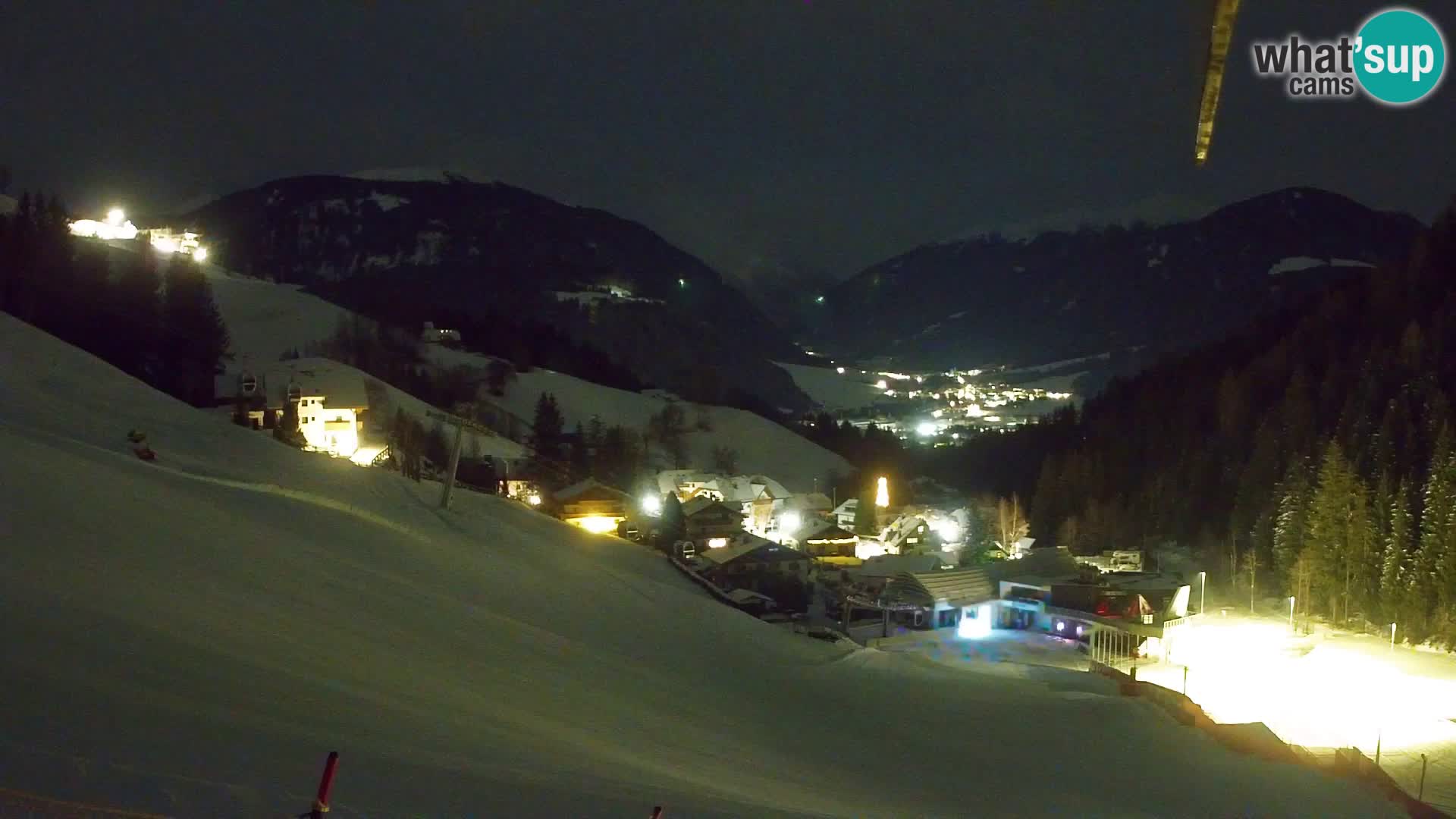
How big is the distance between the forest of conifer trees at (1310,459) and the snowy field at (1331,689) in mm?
2825

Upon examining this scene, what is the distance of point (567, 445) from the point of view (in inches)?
2094

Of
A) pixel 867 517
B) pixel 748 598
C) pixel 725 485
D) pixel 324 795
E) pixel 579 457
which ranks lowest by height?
pixel 748 598

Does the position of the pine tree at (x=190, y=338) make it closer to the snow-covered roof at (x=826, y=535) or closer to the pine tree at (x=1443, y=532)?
the snow-covered roof at (x=826, y=535)

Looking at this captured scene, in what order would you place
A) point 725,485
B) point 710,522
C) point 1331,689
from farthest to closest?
point 725,485 → point 710,522 → point 1331,689

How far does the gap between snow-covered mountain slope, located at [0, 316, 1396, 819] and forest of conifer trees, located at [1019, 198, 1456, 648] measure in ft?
60.2

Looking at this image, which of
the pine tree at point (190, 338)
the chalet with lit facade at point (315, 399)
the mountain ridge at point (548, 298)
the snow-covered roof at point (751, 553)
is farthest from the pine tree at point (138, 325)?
the mountain ridge at point (548, 298)

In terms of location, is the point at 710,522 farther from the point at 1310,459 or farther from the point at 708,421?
the point at 708,421

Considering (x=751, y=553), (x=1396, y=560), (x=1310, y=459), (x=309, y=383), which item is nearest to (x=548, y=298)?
(x=309, y=383)

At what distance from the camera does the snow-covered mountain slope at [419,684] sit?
15.1 ft

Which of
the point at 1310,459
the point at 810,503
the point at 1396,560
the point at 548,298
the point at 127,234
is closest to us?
the point at 1396,560

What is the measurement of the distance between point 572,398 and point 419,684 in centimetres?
6720

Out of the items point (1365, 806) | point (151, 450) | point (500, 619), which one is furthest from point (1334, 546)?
point (151, 450)

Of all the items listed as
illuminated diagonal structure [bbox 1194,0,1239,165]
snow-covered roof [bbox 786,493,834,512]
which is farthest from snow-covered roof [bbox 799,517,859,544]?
illuminated diagonal structure [bbox 1194,0,1239,165]

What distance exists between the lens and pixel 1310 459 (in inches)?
1399
